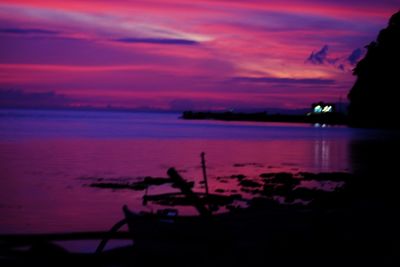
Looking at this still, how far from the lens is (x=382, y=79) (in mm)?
102750

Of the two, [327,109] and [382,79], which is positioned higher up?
[382,79]

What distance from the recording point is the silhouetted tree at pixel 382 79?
3927 inches

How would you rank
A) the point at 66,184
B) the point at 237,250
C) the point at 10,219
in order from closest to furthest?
1. the point at 237,250
2. the point at 10,219
3. the point at 66,184

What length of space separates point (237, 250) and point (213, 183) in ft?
93.3

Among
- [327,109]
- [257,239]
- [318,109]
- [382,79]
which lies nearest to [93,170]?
[257,239]

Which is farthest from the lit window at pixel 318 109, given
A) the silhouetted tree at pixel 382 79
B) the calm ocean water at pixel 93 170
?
the calm ocean water at pixel 93 170

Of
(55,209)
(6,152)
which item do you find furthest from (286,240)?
(6,152)

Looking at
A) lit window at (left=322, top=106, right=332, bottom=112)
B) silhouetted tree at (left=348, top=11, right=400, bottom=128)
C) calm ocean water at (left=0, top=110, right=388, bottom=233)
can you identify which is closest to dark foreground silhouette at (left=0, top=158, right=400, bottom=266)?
calm ocean water at (left=0, top=110, right=388, bottom=233)

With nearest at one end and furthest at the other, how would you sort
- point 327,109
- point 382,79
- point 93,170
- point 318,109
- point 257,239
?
point 257,239 → point 93,170 → point 382,79 → point 327,109 → point 318,109

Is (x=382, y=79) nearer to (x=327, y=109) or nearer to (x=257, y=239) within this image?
(x=327, y=109)

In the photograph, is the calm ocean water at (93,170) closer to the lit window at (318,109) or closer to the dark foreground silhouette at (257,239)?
the dark foreground silhouette at (257,239)

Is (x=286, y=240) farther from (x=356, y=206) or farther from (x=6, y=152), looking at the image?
(x=6, y=152)

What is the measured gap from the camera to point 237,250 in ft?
23.0

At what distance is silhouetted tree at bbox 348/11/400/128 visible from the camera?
327 ft
